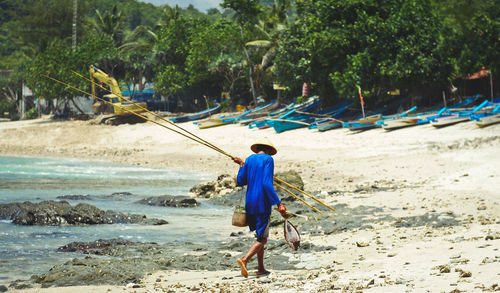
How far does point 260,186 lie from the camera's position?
6906 millimetres

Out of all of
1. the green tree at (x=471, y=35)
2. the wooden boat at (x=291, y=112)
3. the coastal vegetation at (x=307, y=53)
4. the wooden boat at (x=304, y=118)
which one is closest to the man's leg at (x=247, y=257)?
the wooden boat at (x=304, y=118)

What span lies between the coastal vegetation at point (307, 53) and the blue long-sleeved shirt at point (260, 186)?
69.3 ft

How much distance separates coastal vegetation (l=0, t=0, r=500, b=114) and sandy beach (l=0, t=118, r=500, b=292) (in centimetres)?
439

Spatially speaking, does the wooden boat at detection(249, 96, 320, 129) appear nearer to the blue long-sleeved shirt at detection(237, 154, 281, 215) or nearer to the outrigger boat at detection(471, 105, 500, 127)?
the outrigger boat at detection(471, 105, 500, 127)

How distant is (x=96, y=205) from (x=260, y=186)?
27.4 feet

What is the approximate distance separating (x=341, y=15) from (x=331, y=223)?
2171cm

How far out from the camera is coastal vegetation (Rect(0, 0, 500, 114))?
27016mm

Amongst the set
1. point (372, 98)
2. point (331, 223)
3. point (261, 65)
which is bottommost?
point (331, 223)

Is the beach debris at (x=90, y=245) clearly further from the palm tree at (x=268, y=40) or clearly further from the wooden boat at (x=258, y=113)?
the palm tree at (x=268, y=40)

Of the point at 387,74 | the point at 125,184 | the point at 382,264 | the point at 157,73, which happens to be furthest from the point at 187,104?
the point at 382,264

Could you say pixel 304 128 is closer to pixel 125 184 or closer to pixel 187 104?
pixel 125 184

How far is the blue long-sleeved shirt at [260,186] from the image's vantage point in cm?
686


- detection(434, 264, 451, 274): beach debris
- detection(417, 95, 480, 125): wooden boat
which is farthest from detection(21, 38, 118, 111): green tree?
detection(434, 264, 451, 274): beach debris

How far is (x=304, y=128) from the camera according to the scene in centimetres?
2841
